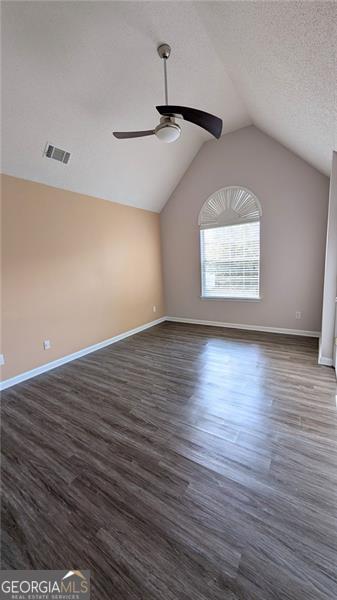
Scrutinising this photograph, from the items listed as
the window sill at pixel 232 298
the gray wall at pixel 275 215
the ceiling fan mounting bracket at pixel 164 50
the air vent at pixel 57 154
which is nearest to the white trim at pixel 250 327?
the gray wall at pixel 275 215

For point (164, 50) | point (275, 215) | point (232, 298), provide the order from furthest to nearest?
point (232, 298), point (275, 215), point (164, 50)

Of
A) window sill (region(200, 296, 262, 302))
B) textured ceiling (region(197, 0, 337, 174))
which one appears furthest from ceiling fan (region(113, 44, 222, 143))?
window sill (region(200, 296, 262, 302))

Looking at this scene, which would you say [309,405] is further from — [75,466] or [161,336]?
[161,336]

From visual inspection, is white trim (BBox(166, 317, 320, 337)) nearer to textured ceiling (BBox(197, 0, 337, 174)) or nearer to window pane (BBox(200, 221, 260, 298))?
window pane (BBox(200, 221, 260, 298))

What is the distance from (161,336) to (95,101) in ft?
11.7

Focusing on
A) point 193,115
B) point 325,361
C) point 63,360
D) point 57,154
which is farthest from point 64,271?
point 325,361

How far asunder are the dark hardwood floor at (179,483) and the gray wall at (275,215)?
5.06 ft

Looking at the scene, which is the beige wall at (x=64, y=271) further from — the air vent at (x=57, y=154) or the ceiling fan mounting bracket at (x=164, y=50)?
the ceiling fan mounting bracket at (x=164, y=50)

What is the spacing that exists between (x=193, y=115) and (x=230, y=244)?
2.74 m

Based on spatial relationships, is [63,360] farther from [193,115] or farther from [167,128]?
[193,115]

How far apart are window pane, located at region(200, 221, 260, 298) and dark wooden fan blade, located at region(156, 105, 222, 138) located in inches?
92.0

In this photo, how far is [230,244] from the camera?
4484 millimetres

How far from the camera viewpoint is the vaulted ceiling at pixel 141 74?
63.6 inches

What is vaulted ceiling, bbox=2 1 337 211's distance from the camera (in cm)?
162
